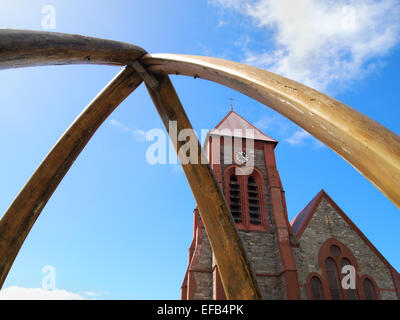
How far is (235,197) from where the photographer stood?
18.1 m

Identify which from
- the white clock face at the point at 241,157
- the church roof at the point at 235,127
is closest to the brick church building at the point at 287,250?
the white clock face at the point at 241,157

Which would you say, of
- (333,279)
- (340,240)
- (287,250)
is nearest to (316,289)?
(333,279)

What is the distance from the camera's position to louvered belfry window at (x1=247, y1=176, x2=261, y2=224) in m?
17.5

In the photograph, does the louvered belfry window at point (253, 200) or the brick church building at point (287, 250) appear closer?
the brick church building at point (287, 250)

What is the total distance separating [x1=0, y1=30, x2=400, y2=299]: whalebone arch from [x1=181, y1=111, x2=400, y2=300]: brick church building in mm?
12001

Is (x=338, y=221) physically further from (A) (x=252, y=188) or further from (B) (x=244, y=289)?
→ (B) (x=244, y=289)

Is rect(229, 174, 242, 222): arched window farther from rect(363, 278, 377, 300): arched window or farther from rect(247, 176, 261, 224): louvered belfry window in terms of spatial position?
rect(363, 278, 377, 300): arched window

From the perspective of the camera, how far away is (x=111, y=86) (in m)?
3.39

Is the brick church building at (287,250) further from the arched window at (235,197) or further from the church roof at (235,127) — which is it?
the church roof at (235,127)

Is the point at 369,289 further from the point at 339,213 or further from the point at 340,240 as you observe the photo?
the point at 339,213

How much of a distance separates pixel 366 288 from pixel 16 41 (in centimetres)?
1737

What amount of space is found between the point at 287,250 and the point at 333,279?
251 centimetres

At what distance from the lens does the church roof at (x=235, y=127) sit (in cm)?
2107

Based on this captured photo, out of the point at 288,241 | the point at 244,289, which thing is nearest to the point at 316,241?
the point at 288,241
